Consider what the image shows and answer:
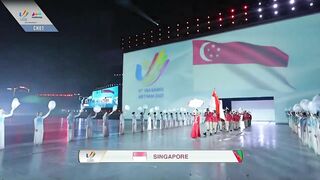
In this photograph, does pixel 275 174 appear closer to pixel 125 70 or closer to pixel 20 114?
pixel 125 70

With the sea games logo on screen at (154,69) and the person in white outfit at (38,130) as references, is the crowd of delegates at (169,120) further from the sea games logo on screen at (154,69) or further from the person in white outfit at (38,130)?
the person in white outfit at (38,130)

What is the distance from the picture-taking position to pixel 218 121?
1220 cm

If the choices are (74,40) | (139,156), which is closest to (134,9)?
(74,40)

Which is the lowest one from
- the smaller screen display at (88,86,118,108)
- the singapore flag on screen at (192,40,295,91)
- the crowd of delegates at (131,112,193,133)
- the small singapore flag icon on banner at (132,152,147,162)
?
the crowd of delegates at (131,112,193,133)

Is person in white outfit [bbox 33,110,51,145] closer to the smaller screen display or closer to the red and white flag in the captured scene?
the red and white flag

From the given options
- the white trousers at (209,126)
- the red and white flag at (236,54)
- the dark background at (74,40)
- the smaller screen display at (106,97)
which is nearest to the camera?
the white trousers at (209,126)

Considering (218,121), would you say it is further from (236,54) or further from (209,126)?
(236,54)

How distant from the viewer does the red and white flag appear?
19.1m

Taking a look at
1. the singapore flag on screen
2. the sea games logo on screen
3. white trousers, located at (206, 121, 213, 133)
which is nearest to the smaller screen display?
the sea games logo on screen

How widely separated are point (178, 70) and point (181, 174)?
1999cm

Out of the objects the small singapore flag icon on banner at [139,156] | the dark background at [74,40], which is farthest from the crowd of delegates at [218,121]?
the dark background at [74,40]

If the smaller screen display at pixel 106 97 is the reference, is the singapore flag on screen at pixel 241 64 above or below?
above

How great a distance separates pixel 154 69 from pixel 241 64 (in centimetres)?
941

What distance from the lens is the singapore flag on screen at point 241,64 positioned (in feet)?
62.4
